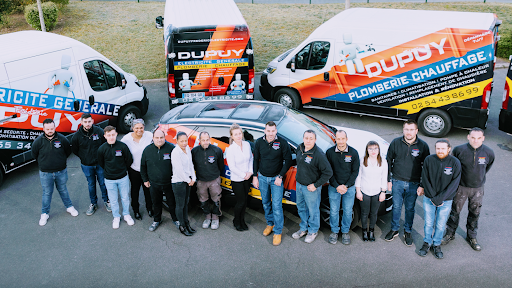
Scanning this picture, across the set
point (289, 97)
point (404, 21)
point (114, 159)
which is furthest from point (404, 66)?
point (114, 159)

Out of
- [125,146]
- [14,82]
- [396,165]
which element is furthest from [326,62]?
[14,82]

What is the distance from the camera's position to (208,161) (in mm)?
6227

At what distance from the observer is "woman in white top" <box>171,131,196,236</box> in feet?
19.9

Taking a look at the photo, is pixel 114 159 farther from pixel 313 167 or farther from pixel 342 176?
pixel 342 176

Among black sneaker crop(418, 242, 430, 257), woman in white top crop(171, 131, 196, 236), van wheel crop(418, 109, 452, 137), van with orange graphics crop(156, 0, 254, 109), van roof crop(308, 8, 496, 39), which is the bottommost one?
black sneaker crop(418, 242, 430, 257)

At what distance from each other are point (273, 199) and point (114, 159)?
2.39m

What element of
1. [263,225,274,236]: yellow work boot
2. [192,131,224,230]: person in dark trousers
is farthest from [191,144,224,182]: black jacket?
[263,225,274,236]: yellow work boot

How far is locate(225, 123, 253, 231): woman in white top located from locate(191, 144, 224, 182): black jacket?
0.16 metres

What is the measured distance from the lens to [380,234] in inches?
260

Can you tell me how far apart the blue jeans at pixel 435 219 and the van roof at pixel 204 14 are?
571cm

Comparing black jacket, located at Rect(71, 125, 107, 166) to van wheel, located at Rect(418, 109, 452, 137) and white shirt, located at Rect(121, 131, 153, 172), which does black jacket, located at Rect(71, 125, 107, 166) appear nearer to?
white shirt, located at Rect(121, 131, 153, 172)

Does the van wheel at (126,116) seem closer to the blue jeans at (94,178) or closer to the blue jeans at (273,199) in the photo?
the blue jeans at (94,178)

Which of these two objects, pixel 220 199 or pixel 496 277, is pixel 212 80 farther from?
pixel 496 277

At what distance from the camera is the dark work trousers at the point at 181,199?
631 centimetres
